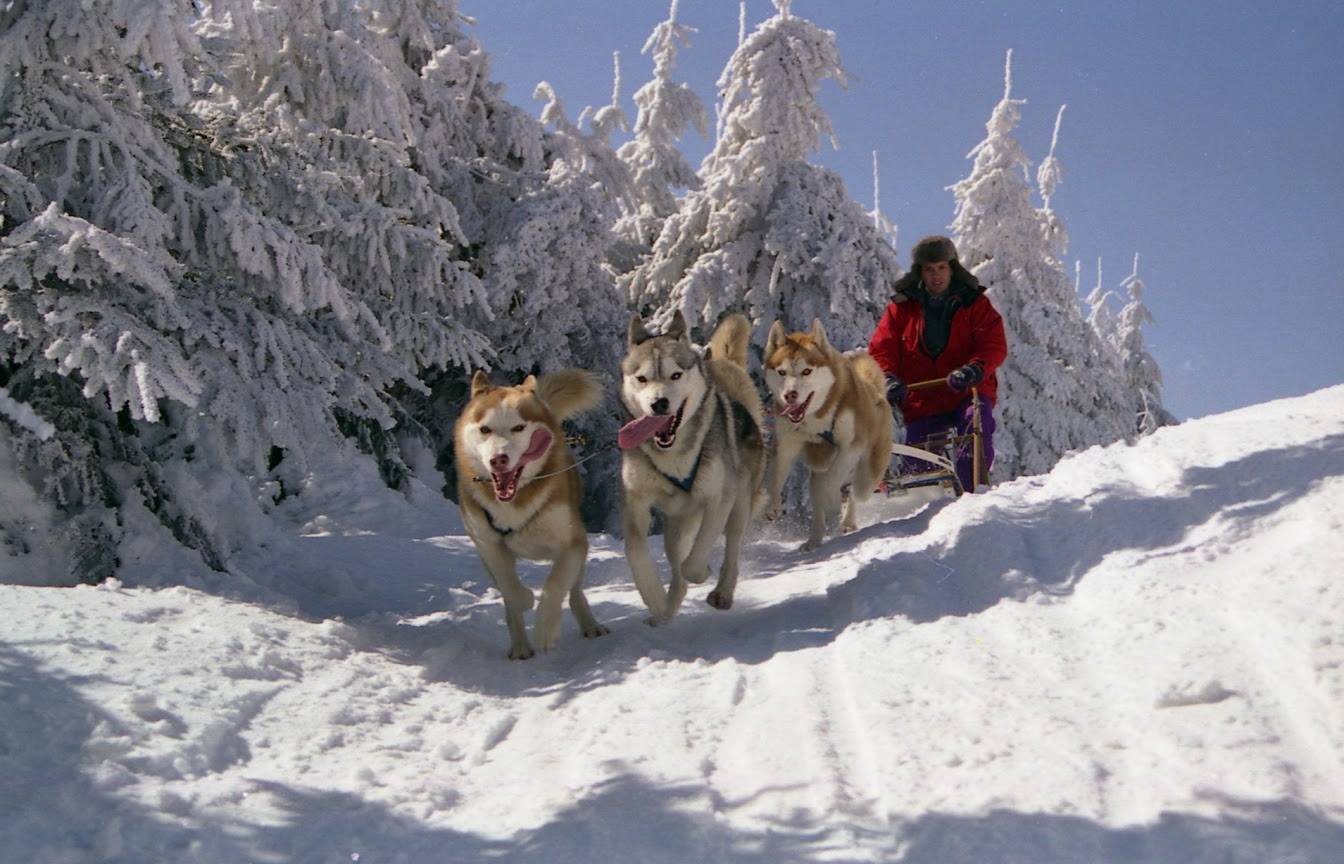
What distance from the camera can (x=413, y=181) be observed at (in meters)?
9.59

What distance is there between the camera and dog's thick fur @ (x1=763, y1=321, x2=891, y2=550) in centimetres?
681

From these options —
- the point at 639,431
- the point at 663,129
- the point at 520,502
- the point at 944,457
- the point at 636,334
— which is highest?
the point at 663,129

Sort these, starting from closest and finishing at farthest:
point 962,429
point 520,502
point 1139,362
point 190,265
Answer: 1. point 520,502
2. point 190,265
3. point 962,429
4. point 1139,362

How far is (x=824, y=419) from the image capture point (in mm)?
6918

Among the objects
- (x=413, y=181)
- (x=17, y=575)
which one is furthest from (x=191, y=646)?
(x=413, y=181)

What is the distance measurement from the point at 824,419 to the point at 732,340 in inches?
33.6

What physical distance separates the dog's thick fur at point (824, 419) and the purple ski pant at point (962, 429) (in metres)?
0.63

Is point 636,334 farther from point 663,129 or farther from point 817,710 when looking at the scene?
point 663,129

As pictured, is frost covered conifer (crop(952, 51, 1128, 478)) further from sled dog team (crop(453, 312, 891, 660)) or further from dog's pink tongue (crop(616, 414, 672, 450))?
dog's pink tongue (crop(616, 414, 672, 450))

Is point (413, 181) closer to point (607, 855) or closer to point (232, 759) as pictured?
point (232, 759)

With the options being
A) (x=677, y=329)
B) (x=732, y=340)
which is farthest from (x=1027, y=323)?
(x=677, y=329)

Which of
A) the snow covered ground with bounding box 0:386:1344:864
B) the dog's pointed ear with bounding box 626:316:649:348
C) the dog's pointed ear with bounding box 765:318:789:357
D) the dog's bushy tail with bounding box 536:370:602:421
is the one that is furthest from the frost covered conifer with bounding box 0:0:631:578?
the dog's pointed ear with bounding box 765:318:789:357

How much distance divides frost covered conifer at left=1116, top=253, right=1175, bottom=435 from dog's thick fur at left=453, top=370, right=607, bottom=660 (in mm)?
23684

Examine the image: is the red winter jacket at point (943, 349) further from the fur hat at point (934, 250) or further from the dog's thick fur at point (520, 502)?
the dog's thick fur at point (520, 502)
